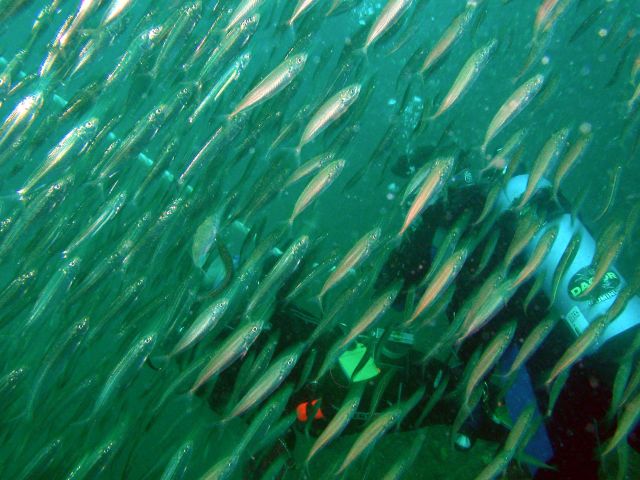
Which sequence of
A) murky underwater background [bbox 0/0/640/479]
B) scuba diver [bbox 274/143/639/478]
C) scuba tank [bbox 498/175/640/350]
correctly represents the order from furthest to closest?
1. scuba tank [bbox 498/175/640/350]
2. scuba diver [bbox 274/143/639/478]
3. murky underwater background [bbox 0/0/640/479]

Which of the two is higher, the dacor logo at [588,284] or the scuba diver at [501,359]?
the dacor logo at [588,284]

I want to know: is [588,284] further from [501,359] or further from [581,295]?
[501,359]

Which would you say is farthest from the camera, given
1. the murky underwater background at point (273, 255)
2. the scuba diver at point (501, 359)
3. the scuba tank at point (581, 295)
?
the scuba tank at point (581, 295)

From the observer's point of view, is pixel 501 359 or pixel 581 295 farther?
pixel 501 359

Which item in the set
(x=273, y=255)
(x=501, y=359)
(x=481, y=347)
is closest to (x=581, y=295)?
(x=501, y=359)

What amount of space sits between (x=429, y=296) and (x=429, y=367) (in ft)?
4.42

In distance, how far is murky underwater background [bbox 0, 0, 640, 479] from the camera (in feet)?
8.71

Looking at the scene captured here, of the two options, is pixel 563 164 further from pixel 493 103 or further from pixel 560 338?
pixel 493 103

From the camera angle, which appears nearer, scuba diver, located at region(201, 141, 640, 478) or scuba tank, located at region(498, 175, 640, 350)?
scuba diver, located at region(201, 141, 640, 478)

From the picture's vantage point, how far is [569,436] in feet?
10.3

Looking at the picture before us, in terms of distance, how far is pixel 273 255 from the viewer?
12.3 ft

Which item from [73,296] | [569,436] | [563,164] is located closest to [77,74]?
[73,296]

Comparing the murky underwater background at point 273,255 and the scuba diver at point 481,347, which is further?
the scuba diver at point 481,347

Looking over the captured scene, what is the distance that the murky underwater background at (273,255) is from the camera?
2654mm
